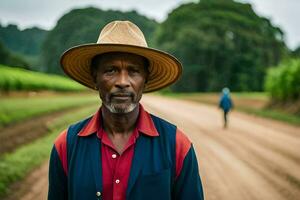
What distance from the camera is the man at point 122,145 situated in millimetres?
2268

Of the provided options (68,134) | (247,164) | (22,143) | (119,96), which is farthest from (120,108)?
(22,143)

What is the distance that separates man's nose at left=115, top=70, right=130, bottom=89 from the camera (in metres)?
2.48

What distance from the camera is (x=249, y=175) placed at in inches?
347

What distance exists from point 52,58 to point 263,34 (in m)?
53.5

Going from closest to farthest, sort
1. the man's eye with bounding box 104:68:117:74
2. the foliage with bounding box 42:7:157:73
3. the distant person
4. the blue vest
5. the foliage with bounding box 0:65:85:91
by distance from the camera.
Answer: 1. the blue vest
2. the man's eye with bounding box 104:68:117:74
3. the distant person
4. the foliage with bounding box 0:65:85:91
5. the foliage with bounding box 42:7:157:73

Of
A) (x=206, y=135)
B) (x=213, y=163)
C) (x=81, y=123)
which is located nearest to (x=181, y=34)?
(x=206, y=135)

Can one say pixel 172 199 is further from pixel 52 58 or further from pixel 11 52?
pixel 52 58

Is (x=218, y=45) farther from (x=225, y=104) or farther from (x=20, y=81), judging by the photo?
(x=225, y=104)

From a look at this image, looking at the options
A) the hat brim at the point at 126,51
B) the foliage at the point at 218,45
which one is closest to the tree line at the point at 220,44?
the foliage at the point at 218,45

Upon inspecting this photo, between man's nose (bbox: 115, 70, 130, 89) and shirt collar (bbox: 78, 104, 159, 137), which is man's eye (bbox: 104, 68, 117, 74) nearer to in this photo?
man's nose (bbox: 115, 70, 130, 89)

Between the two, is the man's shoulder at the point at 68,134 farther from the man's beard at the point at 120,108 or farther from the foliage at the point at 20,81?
the foliage at the point at 20,81

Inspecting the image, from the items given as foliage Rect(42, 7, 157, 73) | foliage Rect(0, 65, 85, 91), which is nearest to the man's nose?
foliage Rect(0, 65, 85, 91)

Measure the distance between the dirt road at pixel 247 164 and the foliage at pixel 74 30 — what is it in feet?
269

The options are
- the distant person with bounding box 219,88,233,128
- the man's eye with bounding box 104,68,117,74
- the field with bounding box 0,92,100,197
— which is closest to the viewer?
the man's eye with bounding box 104,68,117,74
